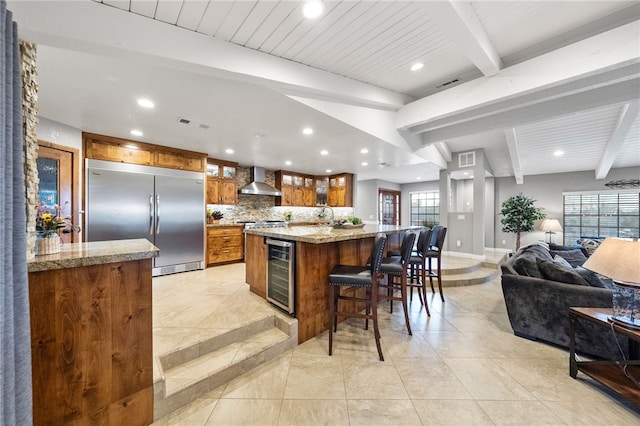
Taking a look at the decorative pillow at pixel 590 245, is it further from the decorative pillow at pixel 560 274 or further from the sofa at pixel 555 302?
the decorative pillow at pixel 560 274

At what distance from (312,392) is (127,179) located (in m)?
4.13

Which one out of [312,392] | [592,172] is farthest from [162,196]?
[592,172]


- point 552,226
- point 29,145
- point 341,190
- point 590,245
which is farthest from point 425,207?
point 29,145

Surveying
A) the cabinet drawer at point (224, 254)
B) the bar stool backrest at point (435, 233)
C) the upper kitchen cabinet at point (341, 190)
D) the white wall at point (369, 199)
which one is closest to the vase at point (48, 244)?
Result: the cabinet drawer at point (224, 254)

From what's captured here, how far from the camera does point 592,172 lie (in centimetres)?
630

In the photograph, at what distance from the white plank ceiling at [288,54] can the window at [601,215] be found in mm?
5127

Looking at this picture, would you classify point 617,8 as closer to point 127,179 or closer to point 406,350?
point 406,350

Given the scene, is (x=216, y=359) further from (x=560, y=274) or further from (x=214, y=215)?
(x=214, y=215)

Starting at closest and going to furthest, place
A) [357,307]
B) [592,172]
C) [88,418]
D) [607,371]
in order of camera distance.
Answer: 1. [88,418]
2. [607,371]
3. [357,307]
4. [592,172]

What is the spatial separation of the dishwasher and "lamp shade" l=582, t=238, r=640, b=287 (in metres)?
2.33

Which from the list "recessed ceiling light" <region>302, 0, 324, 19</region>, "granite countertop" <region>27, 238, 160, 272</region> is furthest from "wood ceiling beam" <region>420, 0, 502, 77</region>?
"granite countertop" <region>27, 238, 160, 272</region>

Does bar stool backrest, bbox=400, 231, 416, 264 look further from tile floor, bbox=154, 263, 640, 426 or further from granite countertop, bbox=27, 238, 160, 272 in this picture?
granite countertop, bbox=27, 238, 160, 272

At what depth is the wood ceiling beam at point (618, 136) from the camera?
11.7 feet

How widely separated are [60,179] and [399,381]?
183 inches
